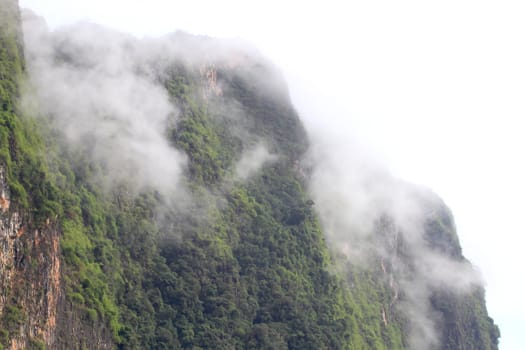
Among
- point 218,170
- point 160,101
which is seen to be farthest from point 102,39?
point 218,170

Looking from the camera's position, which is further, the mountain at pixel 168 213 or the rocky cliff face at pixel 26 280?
the mountain at pixel 168 213

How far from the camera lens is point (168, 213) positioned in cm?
7906

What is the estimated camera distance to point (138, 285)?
72000mm

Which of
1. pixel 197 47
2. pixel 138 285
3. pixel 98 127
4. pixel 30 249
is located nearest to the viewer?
pixel 30 249

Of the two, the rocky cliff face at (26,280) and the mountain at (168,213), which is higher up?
the mountain at (168,213)

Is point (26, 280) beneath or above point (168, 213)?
beneath

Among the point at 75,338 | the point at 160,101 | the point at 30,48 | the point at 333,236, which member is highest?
the point at 333,236

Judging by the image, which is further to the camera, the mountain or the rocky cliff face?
the mountain

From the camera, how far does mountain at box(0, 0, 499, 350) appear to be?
56.0 metres

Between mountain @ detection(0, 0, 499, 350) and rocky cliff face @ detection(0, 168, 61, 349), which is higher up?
mountain @ detection(0, 0, 499, 350)

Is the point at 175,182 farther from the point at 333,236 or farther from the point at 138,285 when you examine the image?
the point at 333,236

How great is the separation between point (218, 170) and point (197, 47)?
15.3 m

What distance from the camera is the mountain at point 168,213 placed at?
184 ft

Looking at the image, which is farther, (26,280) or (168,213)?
(168,213)
